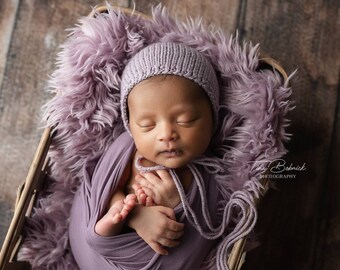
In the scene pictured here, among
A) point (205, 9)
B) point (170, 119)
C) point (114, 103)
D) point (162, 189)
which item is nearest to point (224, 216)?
point (162, 189)

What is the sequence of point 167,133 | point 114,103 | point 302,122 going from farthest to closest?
point 302,122 < point 114,103 < point 167,133

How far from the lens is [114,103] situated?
1.24 m

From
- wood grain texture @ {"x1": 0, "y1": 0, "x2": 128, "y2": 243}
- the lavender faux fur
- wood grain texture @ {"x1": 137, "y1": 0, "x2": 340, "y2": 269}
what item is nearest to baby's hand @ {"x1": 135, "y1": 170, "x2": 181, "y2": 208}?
the lavender faux fur

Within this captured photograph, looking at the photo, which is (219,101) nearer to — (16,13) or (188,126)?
(188,126)

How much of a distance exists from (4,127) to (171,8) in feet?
1.98

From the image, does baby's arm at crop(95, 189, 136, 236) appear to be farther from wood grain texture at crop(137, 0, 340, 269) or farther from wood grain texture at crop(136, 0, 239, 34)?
wood grain texture at crop(136, 0, 239, 34)

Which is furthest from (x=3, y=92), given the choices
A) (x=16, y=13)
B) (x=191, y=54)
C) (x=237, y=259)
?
(x=237, y=259)

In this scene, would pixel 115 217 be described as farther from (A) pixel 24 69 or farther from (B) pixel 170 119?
(A) pixel 24 69

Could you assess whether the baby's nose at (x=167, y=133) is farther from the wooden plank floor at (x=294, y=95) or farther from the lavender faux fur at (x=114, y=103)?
the wooden plank floor at (x=294, y=95)

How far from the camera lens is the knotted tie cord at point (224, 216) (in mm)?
1103

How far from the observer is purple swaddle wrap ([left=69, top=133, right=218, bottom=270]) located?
3.70 feet

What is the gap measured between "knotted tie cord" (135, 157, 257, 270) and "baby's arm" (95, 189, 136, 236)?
0.10 m

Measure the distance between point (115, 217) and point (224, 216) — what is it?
255 mm

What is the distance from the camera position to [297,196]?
4.56 ft
